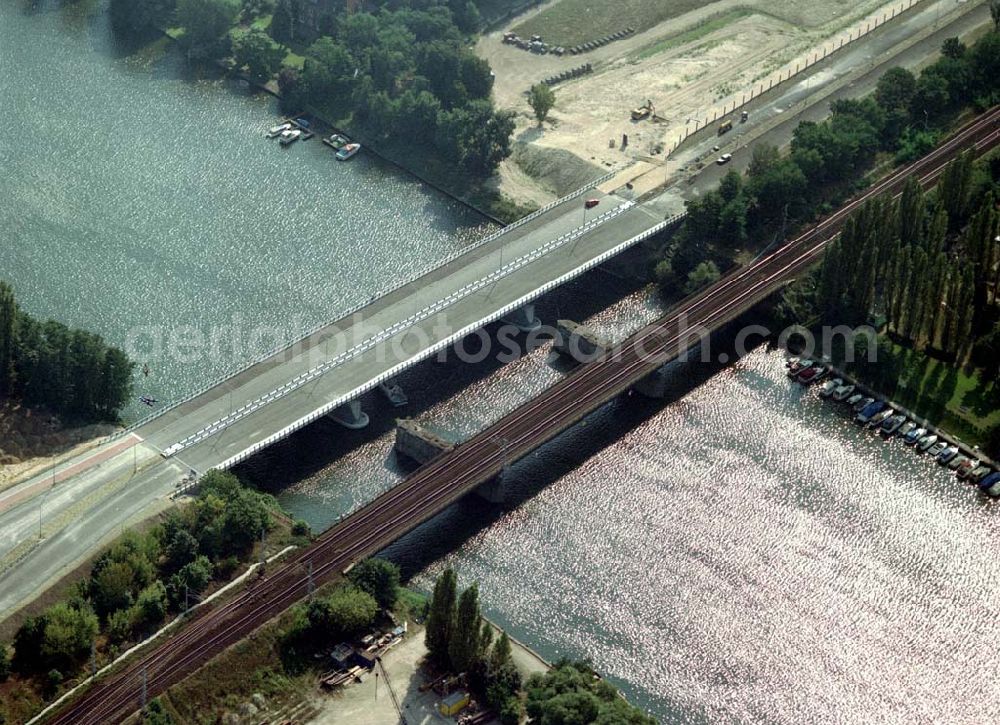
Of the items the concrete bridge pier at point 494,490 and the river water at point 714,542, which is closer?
the river water at point 714,542

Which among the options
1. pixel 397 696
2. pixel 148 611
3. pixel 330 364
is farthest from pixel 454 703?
pixel 330 364

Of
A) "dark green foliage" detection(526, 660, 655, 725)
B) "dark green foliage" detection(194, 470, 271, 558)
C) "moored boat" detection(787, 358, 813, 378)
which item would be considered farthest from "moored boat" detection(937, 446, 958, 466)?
"dark green foliage" detection(194, 470, 271, 558)

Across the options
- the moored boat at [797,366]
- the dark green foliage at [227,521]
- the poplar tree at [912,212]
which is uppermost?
the poplar tree at [912,212]

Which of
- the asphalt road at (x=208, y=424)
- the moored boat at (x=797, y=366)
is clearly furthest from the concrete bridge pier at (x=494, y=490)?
the moored boat at (x=797, y=366)

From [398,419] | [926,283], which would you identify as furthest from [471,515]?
[926,283]

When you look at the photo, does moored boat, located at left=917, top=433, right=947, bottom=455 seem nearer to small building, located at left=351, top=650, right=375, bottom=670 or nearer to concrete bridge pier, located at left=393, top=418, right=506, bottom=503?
concrete bridge pier, located at left=393, top=418, right=506, bottom=503

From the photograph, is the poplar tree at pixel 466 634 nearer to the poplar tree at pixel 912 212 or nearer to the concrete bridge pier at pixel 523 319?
the concrete bridge pier at pixel 523 319
